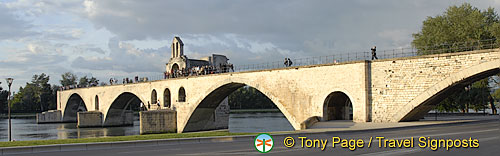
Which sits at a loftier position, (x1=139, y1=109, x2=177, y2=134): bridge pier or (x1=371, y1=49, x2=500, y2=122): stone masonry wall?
(x1=371, y1=49, x2=500, y2=122): stone masonry wall

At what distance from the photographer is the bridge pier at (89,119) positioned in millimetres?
63344

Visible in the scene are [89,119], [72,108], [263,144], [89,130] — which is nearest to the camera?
[263,144]

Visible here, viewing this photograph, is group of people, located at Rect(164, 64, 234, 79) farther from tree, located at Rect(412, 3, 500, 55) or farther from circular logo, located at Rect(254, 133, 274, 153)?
circular logo, located at Rect(254, 133, 274, 153)

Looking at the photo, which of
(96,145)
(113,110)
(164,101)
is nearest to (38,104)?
(113,110)

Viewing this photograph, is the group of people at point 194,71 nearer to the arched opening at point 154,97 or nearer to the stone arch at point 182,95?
the stone arch at point 182,95

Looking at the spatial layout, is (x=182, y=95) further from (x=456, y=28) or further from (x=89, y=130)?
(x=456, y=28)

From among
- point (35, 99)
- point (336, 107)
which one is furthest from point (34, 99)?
point (336, 107)

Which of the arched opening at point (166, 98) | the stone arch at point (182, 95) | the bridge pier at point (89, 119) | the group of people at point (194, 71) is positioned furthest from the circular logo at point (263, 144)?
the bridge pier at point (89, 119)

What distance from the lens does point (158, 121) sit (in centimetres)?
4759

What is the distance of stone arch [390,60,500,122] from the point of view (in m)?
23.8

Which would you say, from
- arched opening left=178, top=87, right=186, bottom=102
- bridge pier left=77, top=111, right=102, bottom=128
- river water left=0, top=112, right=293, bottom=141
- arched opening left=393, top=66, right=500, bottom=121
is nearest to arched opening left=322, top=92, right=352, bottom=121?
arched opening left=393, top=66, right=500, bottom=121

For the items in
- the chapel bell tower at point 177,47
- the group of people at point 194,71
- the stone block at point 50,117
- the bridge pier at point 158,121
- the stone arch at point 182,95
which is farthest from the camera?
the stone block at point 50,117

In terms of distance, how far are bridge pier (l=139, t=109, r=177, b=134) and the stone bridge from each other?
286 centimetres

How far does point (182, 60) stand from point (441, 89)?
116 feet
